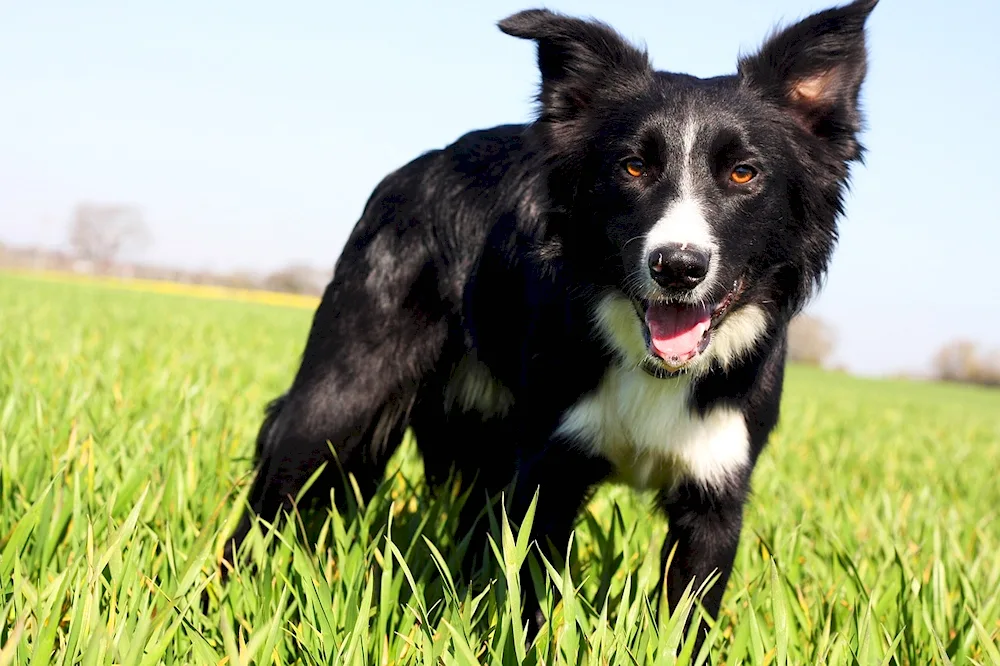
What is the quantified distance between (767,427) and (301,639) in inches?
56.8

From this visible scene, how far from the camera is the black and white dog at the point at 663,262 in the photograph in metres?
2.36

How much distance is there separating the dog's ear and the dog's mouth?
596 mm

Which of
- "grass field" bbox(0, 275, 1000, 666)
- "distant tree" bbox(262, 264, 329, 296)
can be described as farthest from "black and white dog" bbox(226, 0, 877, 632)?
"distant tree" bbox(262, 264, 329, 296)

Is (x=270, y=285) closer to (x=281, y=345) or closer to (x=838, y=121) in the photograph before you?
(x=281, y=345)

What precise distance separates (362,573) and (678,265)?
109cm

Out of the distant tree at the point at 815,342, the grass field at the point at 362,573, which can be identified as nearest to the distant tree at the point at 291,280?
the distant tree at the point at 815,342

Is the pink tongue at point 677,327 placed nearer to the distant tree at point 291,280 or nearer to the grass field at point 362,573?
the grass field at point 362,573

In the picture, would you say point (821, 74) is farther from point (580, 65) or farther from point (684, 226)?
point (684, 226)

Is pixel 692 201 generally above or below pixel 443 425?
above

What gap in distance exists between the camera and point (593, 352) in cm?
250

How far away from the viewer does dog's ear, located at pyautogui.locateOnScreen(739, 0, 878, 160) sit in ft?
8.43

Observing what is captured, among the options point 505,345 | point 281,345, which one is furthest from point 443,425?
point 281,345

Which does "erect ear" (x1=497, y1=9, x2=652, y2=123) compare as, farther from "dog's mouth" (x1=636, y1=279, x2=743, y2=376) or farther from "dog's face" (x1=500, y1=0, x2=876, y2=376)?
"dog's mouth" (x1=636, y1=279, x2=743, y2=376)

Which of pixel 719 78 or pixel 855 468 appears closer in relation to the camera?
pixel 719 78
